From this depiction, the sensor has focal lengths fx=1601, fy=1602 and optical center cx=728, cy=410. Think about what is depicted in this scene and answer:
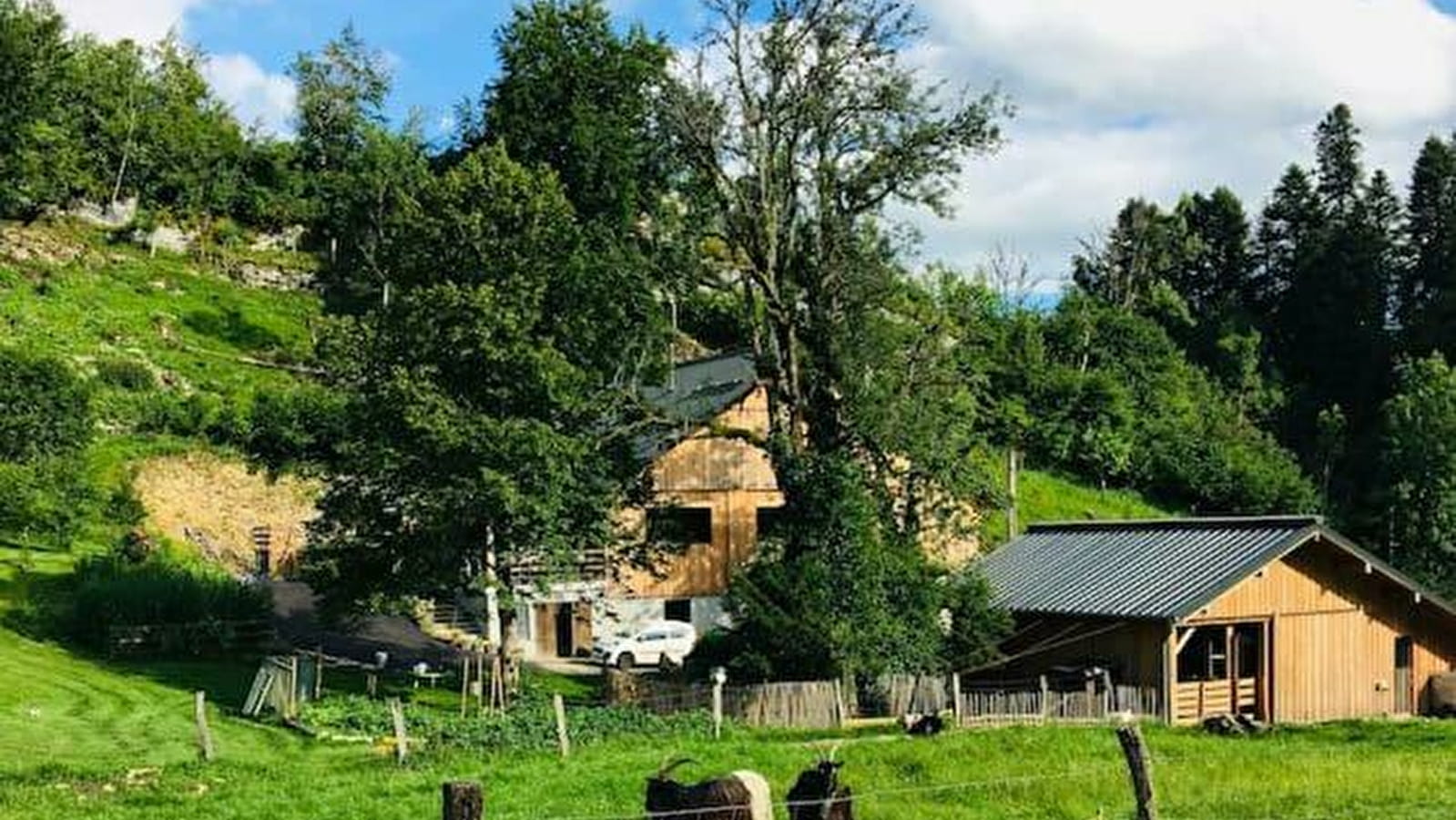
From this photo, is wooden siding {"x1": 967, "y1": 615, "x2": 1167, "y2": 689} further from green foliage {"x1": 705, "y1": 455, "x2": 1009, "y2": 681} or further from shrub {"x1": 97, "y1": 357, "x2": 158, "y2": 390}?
shrub {"x1": 97, "y1": 357, "x2": 158, "y2": 390}

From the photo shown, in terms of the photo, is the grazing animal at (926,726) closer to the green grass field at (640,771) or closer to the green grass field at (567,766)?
the green grass field at (640,771)

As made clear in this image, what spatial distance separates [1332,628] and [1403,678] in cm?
301

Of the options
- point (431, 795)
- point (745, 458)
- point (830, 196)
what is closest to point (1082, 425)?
point (745, 458)

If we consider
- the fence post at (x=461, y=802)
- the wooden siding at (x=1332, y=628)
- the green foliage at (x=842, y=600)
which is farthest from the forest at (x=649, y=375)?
the fence post at (x=461, y=802)

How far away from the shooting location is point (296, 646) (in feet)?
129

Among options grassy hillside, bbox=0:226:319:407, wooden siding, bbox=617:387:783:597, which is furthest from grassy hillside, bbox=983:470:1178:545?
grassy hillside, bbox=0:226:319:407

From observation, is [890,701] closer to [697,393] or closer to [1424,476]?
[697,393]

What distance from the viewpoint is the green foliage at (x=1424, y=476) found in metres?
64.2

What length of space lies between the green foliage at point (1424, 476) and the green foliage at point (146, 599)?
4438 cm

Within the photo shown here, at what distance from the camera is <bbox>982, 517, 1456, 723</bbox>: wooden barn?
35.0 m

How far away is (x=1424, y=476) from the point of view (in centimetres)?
6650

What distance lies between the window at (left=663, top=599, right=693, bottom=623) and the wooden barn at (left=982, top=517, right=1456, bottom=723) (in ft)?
34.8

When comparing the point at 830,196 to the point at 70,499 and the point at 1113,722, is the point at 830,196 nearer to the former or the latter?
the point at 1113,722

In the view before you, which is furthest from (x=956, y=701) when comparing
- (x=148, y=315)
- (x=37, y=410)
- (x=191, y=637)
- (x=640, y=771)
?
(x=148, y=315)
